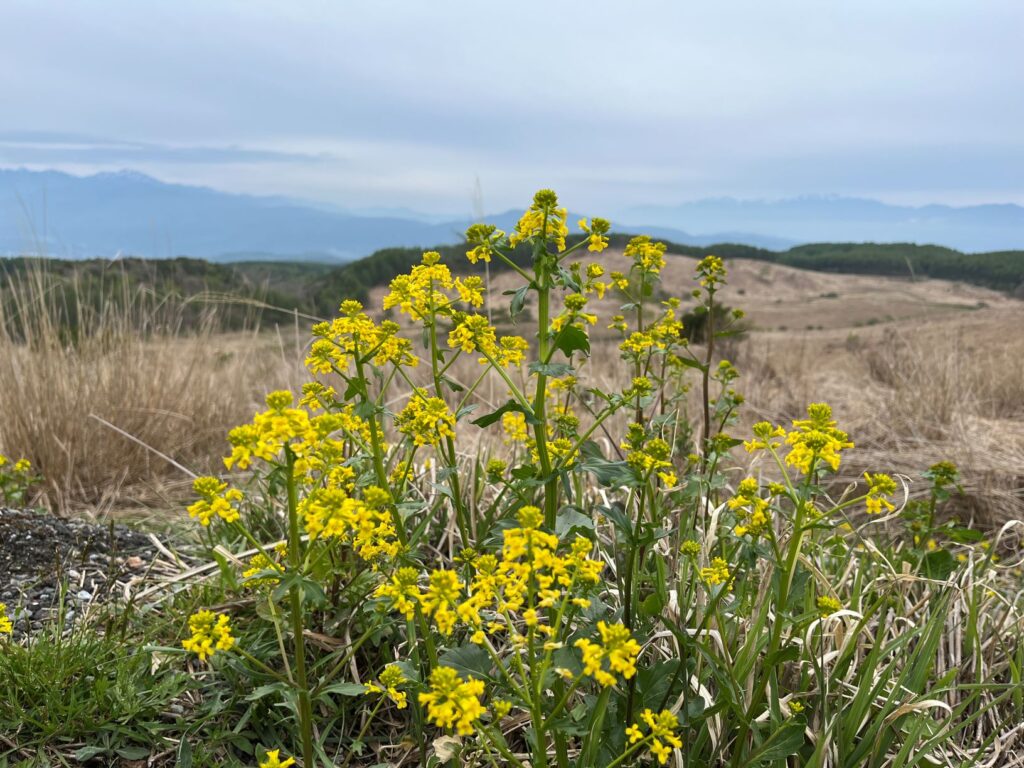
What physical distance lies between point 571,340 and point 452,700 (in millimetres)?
829

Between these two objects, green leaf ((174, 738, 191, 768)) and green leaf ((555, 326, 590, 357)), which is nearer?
green leaf ((555, 326, 590, 357))

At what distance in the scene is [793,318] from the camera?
23234 mm

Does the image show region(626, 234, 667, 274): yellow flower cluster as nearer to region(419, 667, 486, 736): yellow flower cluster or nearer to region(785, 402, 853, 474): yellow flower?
region(785, 402, 853, 474): yellow flower

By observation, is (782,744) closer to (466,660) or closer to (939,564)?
(466,660)

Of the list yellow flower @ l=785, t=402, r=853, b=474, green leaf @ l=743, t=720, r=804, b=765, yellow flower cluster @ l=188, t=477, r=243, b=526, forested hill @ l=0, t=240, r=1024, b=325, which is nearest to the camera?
yellow flower cluster @ l=188, t=477, r=243, b=526

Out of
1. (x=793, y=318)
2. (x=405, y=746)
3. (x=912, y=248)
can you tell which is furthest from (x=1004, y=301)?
(x=405, y=746)

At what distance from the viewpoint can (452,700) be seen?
46.7 inches

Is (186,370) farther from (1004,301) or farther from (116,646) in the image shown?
(1004,301)

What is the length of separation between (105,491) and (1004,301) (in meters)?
23.7

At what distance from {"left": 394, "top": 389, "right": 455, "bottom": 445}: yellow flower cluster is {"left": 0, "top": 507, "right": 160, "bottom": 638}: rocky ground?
1.30 metres

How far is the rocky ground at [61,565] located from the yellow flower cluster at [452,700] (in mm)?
1681

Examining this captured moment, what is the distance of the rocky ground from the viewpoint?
8.38 ft

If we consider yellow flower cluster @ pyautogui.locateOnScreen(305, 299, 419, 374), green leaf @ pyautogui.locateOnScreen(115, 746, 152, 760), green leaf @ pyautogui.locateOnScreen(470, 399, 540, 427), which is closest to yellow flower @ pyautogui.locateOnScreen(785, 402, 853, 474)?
green leaf @ pyautogui.locateOnScreen(470, 399, 540, 427)

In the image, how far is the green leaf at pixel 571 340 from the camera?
1.69m
